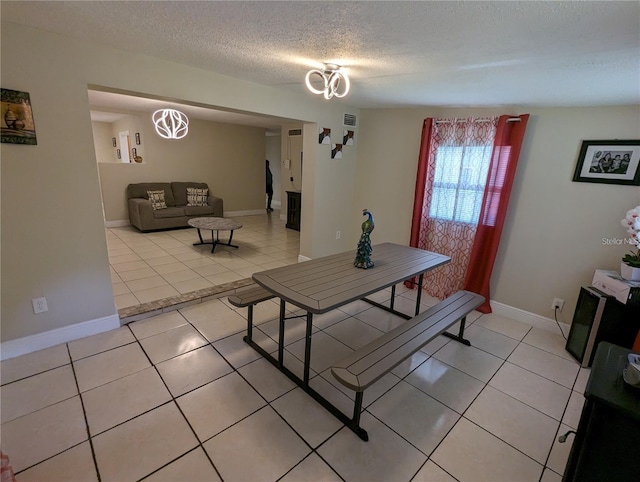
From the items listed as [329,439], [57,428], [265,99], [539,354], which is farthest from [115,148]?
[539,354]

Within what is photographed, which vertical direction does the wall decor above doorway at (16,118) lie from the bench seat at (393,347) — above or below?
above

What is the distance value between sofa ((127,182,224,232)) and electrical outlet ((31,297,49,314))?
3593mm

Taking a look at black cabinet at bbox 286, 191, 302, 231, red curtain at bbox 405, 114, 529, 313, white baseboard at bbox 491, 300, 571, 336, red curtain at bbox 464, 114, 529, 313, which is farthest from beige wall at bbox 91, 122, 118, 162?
white baseboard at bbox 491, 300, 571, 336

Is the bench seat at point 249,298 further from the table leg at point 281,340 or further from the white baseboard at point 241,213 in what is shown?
the white baseboard at point 241,213

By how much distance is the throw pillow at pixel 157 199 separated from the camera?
224 inches

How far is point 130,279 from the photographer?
11.3 ft

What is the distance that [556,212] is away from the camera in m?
2.79

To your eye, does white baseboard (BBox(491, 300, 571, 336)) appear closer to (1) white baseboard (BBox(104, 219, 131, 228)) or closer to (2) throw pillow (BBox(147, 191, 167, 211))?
(2) throw pillow (BBox(147, 191, 167, 211))

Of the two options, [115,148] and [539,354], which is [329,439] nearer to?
[539,354]

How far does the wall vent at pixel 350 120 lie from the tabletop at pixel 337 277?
2.02 m

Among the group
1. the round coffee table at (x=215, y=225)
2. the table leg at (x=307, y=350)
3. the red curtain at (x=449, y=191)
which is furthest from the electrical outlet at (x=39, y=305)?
the red curtain at (x=449, y=191)

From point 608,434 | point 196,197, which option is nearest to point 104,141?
point 196,197

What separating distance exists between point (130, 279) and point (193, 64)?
243cm

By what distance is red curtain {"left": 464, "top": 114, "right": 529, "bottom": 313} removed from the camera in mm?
2844
